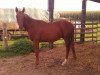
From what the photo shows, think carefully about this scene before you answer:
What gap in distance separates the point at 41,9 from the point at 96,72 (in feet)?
52.3

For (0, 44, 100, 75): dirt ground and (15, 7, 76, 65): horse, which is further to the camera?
(15, 7, 76, 65): horse

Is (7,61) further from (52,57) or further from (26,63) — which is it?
(52,57)

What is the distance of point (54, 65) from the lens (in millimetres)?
9328

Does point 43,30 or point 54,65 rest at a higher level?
point 43,30

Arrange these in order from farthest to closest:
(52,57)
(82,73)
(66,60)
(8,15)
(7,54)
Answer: (8,15), (7,54), (52,57), (66,60), (82,73)

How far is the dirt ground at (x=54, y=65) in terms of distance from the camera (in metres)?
8.65

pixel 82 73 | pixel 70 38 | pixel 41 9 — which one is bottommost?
pixel 82 73

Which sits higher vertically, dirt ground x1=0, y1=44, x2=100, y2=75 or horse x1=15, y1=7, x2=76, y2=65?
horse x1=15, y1=7, x2=76, y2=65

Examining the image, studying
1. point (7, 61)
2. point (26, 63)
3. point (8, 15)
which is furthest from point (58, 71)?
point (8, 15)

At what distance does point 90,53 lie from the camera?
11.3 metres

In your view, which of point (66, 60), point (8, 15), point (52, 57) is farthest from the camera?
point (8, 15)

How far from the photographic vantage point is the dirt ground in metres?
8.65

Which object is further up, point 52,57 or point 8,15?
point 8,15

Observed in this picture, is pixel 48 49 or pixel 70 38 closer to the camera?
pixel 70 38
